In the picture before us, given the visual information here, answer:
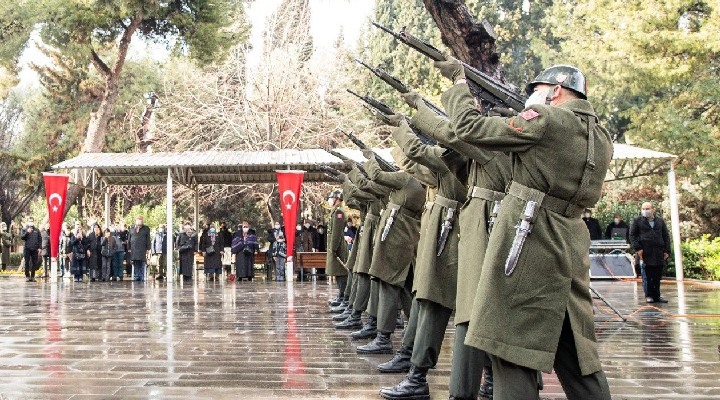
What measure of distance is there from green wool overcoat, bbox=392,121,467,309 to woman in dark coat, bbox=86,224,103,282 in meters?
17.0

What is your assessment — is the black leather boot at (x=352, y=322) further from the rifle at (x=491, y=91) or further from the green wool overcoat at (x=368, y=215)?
the rifle at (x=491, y=91)

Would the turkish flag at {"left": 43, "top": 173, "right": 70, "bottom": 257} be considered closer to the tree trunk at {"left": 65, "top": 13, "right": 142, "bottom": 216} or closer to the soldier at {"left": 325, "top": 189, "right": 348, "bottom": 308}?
the tree trunk at {"left": 65, "top": 13, "right": 142, "bottom": 216}

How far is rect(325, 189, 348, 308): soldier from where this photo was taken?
30.6 feet

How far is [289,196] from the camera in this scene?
59.0 feet

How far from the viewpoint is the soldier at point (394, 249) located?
6.19 m

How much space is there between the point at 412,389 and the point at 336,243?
189 inches

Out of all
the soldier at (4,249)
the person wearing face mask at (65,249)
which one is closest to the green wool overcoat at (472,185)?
the person wearing face mask at (65,249)

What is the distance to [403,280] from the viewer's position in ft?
20.3

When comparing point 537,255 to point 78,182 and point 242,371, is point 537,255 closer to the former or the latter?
point 242,371

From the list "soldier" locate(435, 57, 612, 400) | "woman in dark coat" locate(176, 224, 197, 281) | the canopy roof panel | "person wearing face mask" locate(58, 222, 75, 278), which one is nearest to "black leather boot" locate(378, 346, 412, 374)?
"soldier" locate(435, 57, 612, 400)

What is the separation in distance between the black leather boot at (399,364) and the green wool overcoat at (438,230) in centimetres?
92

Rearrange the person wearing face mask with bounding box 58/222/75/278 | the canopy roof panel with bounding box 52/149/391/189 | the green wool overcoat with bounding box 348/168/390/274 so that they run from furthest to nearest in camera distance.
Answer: the person wearing face mask with bounding box 58/222/75/278 < the canopy roof panel with bounding box 52/149/391/189 < the green wool overcoat with bounding box 348/168/390/274

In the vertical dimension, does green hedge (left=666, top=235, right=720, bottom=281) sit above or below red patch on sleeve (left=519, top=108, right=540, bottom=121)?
below

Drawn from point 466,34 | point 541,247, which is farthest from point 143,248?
Result: point 541,247
